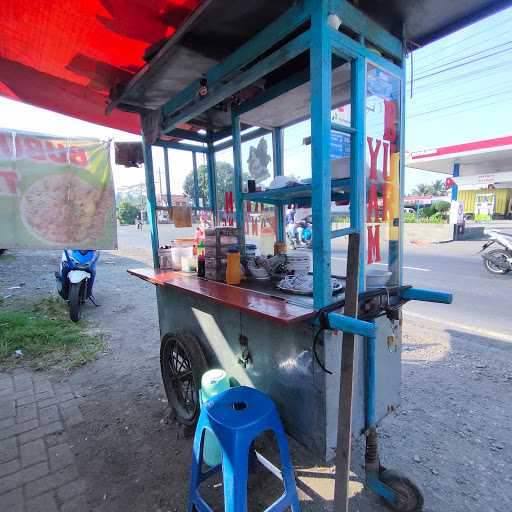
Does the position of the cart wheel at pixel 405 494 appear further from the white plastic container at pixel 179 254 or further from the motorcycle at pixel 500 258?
the motorcycle at pixel 500 258

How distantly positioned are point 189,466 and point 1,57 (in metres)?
2.98

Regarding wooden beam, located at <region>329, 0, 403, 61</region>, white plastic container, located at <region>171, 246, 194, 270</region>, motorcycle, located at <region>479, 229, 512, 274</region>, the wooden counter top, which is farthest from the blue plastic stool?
motorcycle, located at <region>479, 229, 512, 274</region>

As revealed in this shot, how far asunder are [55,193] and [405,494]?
3.15 m

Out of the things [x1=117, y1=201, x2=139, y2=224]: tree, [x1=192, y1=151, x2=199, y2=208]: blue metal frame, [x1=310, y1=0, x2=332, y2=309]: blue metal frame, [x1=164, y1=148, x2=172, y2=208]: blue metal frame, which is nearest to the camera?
[x1=310, y1=0, x2=332, y2=309]: blue metal frame

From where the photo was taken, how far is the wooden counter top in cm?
139

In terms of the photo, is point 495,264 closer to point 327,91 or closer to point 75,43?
point 327,91

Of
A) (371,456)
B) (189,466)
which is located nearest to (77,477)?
(189,466)

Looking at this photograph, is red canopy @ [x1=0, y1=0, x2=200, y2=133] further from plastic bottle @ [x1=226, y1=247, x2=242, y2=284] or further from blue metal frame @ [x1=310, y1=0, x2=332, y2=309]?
plastic bottle @ [x1=226, y1=247, x2=242, y2=284]

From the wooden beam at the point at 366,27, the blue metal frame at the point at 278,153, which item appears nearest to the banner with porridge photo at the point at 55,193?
the blue metal frame at the point at 278,153

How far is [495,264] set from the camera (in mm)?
6531

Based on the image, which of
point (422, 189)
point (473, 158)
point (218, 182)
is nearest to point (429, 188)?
point (422, 189)

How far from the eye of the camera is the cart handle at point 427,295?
152 centimetres

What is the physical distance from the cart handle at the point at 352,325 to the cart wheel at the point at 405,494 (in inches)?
39.1

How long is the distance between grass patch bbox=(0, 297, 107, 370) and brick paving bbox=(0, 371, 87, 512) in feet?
1.10
